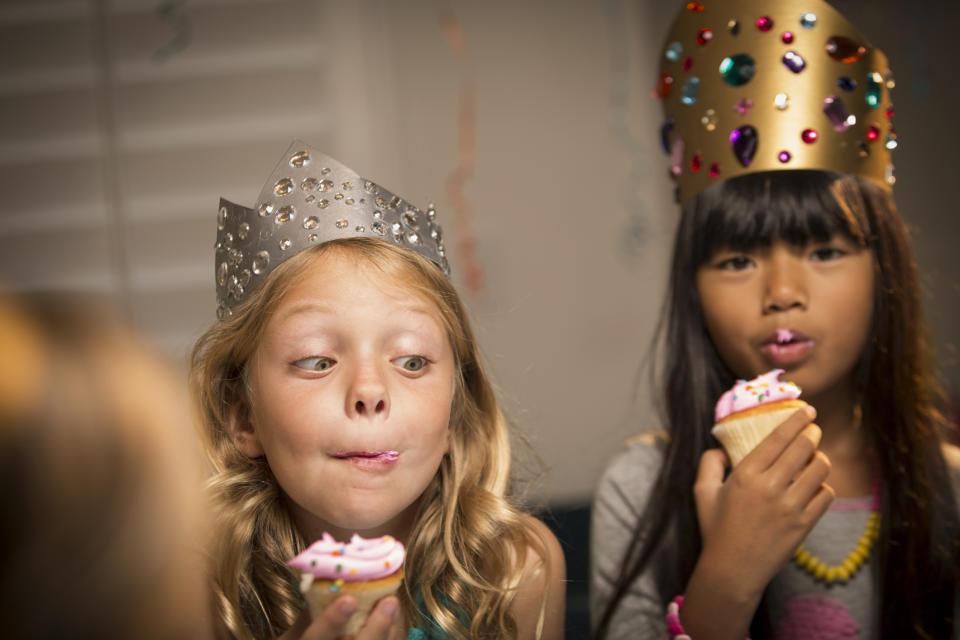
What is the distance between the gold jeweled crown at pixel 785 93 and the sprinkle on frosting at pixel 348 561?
0.75 metres

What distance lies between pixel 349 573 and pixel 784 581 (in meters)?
0.74

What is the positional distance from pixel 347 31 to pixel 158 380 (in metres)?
1.90

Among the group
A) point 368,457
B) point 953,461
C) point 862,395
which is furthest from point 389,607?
point 953,461

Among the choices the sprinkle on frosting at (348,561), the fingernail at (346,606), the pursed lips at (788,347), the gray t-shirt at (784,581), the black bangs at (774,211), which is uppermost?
the black bangs at (774,211)

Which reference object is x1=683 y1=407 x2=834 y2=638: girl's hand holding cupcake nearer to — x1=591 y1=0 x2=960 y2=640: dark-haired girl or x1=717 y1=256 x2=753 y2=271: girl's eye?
x1=591 y1=0 x2=960 y2=640: dark-haired girl

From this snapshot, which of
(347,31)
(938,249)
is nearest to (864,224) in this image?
(938,249)

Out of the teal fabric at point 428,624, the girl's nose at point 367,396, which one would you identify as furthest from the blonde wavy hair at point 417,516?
the girl's nose at point 367,396

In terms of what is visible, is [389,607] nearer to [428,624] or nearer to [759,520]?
[428,624]

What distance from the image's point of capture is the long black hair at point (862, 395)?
4.16 feet

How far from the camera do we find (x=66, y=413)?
0.52 metres

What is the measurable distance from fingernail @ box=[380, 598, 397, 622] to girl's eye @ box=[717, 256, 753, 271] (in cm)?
72

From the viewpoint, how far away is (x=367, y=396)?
98 cm

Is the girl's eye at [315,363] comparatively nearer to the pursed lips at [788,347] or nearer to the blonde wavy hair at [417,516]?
the blonde wavy hair at [417,516]

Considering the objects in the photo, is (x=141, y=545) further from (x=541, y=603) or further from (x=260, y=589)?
(x=541, y=603)
